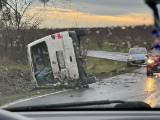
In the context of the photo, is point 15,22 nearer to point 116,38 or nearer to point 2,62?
point 2,62

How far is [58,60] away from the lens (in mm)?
16609

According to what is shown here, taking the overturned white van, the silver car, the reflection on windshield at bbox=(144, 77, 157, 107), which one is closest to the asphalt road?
the reflection on windshield at bbox=(144, 77, 157, 107)

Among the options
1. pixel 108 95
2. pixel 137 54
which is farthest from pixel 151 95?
pixel 137 54

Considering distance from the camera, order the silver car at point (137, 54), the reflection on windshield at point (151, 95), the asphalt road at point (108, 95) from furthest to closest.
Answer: the silver car at point (137, 54) → the asphalt road at point (108, 95) → the reflection on windshield at point (151, 95)

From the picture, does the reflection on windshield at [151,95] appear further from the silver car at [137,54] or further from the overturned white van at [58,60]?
the overturned white van at [58,60]

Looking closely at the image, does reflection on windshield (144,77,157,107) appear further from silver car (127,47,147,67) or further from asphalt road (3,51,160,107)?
silver car (127,47,147,67)

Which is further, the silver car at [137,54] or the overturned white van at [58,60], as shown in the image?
the overturned white van at [58,60]

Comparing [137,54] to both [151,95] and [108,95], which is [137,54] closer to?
[108,95]

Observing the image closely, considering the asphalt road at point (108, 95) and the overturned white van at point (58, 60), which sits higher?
the overturned white van at point (58, 60)

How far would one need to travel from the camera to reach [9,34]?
79.8 feet

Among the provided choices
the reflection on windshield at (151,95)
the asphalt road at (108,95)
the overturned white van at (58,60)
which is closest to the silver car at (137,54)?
the asphalt road at (108,95)

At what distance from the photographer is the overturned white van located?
53.0 feet

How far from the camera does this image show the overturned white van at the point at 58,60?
635 inches

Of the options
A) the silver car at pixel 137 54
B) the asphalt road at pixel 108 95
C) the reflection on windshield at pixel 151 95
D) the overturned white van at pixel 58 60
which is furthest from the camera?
the overturned white van at pixel 58 60
